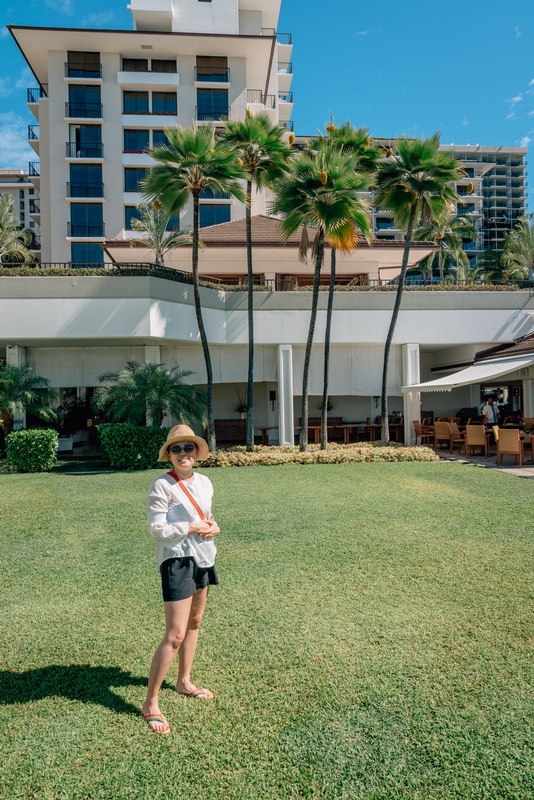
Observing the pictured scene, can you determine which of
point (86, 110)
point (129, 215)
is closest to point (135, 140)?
point (86, 110)

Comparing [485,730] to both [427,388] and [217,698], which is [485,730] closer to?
[217,698]

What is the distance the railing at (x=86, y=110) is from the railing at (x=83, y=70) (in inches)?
70.4

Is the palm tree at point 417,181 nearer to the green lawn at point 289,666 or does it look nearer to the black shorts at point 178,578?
the green lawn at point 289,666

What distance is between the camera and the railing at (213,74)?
3384 centimetres

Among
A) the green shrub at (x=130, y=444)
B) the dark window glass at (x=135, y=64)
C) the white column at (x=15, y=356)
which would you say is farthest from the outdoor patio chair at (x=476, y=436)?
the dark window glass at (x=135, y=64)

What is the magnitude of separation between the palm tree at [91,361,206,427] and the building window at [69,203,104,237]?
1919cm

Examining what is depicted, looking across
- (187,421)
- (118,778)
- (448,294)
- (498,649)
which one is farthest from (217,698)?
(448,294)

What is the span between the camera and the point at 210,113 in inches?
1340

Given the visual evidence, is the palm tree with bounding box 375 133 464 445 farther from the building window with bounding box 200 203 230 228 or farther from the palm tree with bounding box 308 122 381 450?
the building window with bounding box 200 203 230 228

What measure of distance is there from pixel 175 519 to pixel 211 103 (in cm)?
3600

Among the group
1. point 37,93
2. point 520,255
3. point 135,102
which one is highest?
point 37,93

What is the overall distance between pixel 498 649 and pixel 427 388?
13.4 meters

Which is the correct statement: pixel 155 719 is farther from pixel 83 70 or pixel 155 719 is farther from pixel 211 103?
pixel 83 70

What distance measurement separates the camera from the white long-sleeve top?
3.32 metres
